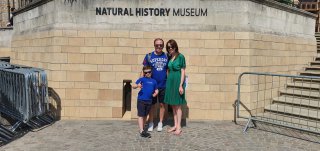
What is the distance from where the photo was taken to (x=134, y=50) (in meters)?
6.72

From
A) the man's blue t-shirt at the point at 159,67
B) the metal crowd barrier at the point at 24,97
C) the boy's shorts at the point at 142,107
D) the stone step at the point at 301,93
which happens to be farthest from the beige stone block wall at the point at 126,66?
the stone step at the point at 301,93

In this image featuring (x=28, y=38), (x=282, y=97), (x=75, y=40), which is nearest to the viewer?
(x=75, y=40)

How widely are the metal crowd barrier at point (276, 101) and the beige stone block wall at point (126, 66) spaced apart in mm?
150

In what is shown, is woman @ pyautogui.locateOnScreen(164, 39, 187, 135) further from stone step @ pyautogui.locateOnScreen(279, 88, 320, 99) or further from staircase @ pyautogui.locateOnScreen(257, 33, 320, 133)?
stone step @ pyautogui.locateOnScreen(279, 88, 320, 99)

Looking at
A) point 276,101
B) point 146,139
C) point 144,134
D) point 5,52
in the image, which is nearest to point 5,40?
point 5,52

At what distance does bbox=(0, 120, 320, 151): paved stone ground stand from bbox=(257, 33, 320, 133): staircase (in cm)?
77

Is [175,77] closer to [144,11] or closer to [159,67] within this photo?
[159,67]

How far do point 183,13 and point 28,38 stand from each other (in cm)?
462

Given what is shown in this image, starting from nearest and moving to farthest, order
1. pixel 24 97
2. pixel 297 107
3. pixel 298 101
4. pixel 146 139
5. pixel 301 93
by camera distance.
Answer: pixel 146 139 < pixel 24 97 < pixel 297 107 < pixel 298 101 < pixel 301 93

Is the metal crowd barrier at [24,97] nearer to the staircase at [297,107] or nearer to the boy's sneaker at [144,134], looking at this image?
the boy's sneaker at [144,134]

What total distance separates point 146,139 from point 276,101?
3.80 m

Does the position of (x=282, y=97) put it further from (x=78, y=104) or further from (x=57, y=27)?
(x=57, y=27)

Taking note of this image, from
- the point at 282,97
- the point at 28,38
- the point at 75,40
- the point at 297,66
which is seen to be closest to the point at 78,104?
the point at 75,40

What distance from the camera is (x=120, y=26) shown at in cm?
673
